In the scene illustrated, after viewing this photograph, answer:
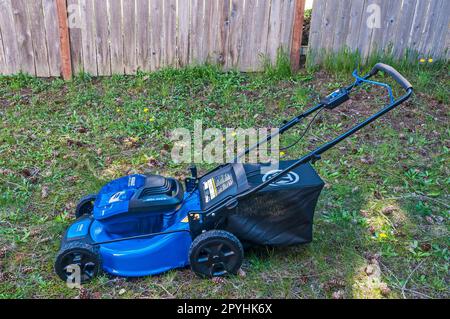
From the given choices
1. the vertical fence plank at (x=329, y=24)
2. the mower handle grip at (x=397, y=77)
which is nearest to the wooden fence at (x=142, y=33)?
the vertical fence plank at (x=329, y=24)

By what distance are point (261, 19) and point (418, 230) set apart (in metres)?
3.19

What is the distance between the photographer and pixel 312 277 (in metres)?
3.08

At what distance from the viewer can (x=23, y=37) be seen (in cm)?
559

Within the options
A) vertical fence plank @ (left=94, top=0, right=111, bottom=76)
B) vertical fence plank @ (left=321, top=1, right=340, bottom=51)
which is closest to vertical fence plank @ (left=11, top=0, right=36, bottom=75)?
vertical fence plank @ (left=94, top=0, right=111, bottom=76)

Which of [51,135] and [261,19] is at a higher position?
[261,19]

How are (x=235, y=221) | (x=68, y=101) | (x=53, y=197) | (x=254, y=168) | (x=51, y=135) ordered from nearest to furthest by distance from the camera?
(x=235, y=221) < (x=254, y=168) < (x=53, y=197) < (x=51, y=135) < (x=68, y=101)

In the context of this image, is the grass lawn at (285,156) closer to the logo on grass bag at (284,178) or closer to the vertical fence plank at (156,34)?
the vertical fence plank at (156,34)

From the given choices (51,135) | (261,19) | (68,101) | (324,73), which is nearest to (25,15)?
(68,101)

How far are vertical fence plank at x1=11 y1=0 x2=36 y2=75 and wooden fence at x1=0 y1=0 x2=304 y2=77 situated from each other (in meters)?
0.01

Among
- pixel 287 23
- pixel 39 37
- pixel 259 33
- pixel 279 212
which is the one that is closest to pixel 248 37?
pixel 259 33

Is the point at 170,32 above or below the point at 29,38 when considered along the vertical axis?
above

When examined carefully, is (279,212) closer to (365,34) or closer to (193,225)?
(193,225)

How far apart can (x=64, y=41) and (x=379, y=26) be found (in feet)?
12.0

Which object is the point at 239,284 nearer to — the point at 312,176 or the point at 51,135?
the point at 312,176
